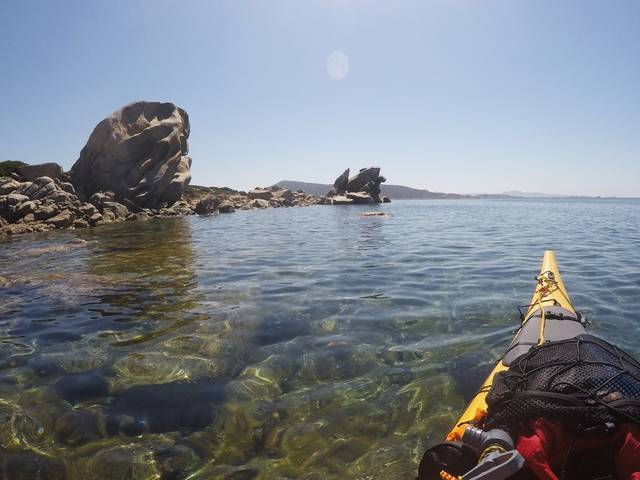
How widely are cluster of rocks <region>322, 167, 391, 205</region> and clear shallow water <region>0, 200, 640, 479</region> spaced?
6458 cm

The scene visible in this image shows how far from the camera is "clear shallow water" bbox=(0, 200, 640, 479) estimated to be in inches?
144

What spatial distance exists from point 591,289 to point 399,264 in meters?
5.15

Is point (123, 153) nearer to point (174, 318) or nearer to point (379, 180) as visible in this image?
point (174, 318)

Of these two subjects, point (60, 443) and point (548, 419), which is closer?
point (548, 419)

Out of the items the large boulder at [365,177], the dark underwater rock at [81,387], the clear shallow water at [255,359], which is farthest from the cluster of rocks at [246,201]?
the dark underwater rock at [81,387]

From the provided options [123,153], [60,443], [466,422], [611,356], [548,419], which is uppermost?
[123,153]

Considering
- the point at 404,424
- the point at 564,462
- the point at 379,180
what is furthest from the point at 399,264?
the point at 379,180

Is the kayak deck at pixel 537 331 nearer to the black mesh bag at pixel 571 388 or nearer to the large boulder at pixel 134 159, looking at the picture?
the black mesh bag at pixel 571 388

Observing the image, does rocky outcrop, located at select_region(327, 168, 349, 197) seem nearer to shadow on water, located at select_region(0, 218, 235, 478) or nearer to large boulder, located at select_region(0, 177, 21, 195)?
large boulder, located at select_region(0, 177, 21, 195)

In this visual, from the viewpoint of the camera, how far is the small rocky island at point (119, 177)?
31.1 metres

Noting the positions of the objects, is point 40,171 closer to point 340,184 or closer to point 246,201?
point 246,201

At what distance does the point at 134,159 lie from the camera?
4334cm

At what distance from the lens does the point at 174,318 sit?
23.7ft

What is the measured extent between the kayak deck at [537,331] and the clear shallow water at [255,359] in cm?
72
